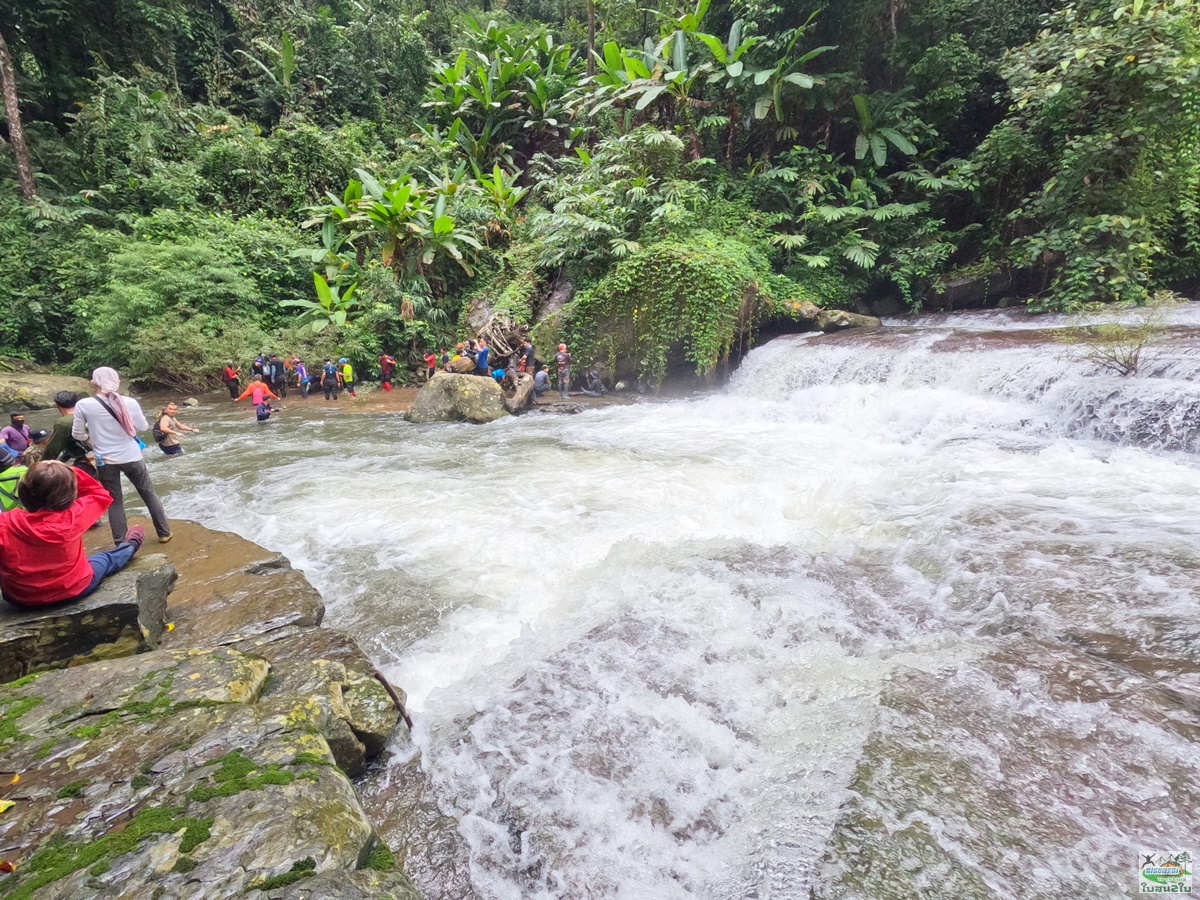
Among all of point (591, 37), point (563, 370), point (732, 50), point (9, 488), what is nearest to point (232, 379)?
point (563, 370)

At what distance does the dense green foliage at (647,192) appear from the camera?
1098 centimetres

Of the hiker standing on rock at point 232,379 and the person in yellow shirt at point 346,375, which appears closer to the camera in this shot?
the hiker standing on rock at point 232,379

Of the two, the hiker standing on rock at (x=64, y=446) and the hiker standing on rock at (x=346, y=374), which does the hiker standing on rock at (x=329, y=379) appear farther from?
the hiker standing on rock at (x=64, y=446)

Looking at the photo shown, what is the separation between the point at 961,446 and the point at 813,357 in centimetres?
438

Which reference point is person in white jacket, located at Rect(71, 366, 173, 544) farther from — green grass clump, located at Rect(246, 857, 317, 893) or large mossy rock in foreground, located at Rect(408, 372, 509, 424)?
large mossy rock in foreground, located at Rect(408, 372, 509, 424)

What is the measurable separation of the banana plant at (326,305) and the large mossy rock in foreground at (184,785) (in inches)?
557

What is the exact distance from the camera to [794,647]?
3578mm

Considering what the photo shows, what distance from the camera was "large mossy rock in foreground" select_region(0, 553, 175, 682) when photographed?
9.47ft

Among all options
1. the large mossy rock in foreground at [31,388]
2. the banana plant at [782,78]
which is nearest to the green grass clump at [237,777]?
the large mossy rock in foreground at [31,388]

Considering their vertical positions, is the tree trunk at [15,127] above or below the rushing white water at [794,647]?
above

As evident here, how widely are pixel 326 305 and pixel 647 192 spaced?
9.51 meters

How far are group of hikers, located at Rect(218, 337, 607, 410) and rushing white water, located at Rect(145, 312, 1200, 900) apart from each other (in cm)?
566

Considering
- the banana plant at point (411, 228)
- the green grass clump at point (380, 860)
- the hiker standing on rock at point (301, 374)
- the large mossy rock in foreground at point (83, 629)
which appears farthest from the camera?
the banana plant at point (411, 228)

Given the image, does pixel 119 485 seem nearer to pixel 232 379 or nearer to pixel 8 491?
pixel 8 491
